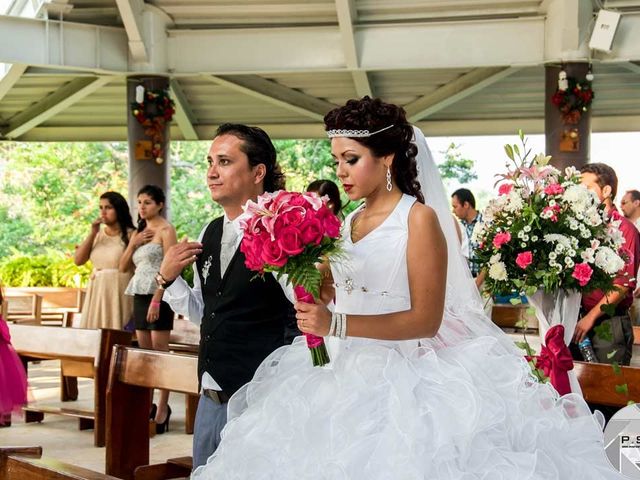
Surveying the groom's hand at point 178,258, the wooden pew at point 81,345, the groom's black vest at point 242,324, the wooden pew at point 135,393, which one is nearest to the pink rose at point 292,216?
the groom's black vest at point 242,324

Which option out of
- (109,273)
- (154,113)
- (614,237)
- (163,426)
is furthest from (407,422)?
(154,113)

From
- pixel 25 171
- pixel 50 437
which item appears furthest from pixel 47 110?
pixel 25 171

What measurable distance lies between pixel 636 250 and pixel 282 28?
20.4 ft

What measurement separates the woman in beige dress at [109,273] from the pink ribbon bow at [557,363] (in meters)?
5.00

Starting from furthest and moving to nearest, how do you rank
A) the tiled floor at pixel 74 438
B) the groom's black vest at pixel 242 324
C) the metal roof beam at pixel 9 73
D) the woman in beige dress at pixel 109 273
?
the metal roof beam at pixel 9 73
the woman in beige dress at pixel 109 273
the tiled floor at pixel 74 438
the groom's black vest at pixel 242 324

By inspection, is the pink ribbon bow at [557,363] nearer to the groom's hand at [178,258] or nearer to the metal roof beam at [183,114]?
the groom's hand at [178,258]

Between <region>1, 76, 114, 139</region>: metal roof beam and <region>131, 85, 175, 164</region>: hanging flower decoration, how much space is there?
3.18 ft

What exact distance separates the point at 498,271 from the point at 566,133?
258 inches

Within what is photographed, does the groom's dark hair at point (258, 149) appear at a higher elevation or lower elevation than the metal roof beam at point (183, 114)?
Result: lower

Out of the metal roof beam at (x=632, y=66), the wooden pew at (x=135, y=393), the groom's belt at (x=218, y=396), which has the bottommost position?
the wooden pew at (x=135, y=393)

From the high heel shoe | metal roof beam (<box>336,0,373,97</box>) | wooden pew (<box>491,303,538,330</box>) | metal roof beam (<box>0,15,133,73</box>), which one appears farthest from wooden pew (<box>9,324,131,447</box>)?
metal roof beam (<box>336,0,373,97</box>)

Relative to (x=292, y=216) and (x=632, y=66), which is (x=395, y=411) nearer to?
(x=292, y=216)

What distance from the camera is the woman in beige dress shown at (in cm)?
823

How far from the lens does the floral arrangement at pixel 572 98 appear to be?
10297 millimetres
